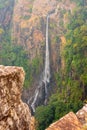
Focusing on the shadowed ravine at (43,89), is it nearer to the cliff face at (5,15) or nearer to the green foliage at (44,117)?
the green foliage at (44,117)

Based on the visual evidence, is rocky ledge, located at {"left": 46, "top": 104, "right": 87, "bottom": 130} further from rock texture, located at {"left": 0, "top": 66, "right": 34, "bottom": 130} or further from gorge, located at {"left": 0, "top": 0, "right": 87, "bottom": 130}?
gorge, located at {"left": 0, "top": 0, "right": 87, "bottom": 130}

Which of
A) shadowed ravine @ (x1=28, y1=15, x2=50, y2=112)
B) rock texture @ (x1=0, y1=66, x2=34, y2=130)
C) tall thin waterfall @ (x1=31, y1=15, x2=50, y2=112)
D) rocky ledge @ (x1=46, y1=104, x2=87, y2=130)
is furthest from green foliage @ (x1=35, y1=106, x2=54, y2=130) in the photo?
rock texture @ (x1=0, y1=66, x2=34, y2=130)

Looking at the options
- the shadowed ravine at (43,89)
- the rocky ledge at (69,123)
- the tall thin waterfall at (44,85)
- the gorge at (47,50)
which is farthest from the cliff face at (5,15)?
the rocky ledge at (69,123)

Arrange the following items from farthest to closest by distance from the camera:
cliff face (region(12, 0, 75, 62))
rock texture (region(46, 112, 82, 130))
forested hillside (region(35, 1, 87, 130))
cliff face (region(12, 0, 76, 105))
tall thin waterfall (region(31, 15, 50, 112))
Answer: cliff face (region(12, 0, 75, 62))
cliff face (region(12, 0, 76, 105))
tall thin waterfall (region(31, 15, 50, 112))
forested hillside (region(35, 1, 87, 130))
rock texture (region(46, 112, 82, 130))

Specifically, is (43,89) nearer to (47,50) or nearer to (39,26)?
(47,50)

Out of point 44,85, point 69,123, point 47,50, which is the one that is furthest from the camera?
point 47,50

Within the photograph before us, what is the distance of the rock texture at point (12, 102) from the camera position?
6348 mm

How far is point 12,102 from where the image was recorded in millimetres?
6609

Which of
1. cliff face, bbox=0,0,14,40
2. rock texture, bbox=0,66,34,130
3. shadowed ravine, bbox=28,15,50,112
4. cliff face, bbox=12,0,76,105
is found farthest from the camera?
cliff face, bbox=0,0,14,40

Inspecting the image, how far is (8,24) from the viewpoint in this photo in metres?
52.9

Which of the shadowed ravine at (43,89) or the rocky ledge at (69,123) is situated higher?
the rocky ledge at (69,123)

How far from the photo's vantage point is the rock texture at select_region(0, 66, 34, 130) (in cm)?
635

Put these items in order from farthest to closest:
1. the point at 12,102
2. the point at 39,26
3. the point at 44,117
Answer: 1. the point at 39,26
2. the point at 44,117
3. the point at 12,102

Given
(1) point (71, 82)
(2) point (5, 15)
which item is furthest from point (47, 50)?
(2) point (5, 15)
